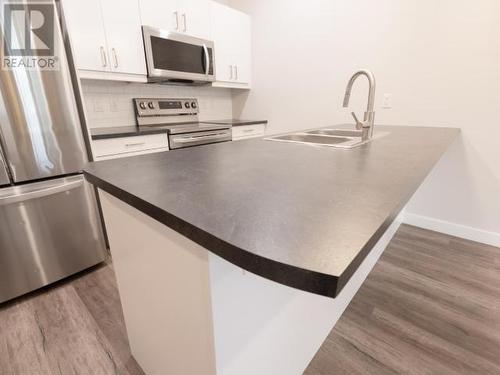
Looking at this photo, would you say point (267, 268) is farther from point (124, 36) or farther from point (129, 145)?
point (124, 36)

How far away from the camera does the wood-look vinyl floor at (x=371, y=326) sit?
113 cm

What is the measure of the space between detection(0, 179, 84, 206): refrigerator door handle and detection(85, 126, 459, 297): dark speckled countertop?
89cm

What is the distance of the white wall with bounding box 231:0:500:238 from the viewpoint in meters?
1.87

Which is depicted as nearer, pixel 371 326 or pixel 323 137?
pixel 371 326

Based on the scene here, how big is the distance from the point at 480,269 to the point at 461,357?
35.6 inches

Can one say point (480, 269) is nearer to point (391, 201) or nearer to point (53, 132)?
point (391, 201)

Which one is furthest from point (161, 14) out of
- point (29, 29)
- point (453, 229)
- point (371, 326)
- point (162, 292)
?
point (453, 229)

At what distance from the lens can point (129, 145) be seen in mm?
2047

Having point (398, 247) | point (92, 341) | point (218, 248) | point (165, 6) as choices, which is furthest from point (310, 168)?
point (165, 6)

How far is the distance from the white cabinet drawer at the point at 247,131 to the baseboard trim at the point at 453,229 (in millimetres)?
1830

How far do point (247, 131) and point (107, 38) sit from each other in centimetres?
159

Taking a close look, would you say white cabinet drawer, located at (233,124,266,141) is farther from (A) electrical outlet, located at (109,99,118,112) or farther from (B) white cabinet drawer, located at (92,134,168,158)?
(A) electrical outlet, located at (109,99,118,112)

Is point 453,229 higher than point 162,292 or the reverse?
the reverse

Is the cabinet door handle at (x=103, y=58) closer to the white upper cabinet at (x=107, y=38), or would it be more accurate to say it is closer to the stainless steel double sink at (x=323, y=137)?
the white upper cabinet at (x=107, y=38)
